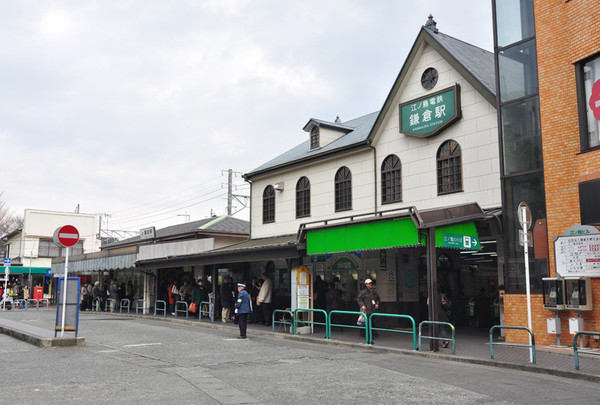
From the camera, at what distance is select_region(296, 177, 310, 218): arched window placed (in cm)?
2273

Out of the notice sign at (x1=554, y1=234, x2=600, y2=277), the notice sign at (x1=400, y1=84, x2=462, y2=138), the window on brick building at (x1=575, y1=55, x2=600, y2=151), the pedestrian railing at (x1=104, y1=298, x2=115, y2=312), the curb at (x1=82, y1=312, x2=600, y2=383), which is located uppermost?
the notice sign at (x1=400, y1=84, x2=462, y2=138)

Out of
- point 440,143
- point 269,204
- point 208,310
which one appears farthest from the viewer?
point 269,204

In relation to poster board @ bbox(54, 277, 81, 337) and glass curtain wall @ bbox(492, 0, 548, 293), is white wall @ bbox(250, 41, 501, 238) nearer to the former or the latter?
glass curtain wall @ bbox(492, 0, 548, 293)

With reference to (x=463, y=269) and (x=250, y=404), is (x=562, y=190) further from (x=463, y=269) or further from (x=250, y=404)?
(x=250, y=404)

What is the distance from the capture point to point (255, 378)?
9.26m

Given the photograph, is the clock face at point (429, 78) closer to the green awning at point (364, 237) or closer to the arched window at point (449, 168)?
the arched window at point (449, 168)

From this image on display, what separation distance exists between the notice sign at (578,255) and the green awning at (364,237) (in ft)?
10.6

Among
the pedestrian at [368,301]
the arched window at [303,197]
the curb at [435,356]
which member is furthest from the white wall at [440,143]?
the curb at [435,356]

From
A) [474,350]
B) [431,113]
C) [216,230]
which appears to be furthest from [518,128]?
[216,230]

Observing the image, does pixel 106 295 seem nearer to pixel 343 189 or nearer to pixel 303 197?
pixel 303 197

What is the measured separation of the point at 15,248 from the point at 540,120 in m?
54.4

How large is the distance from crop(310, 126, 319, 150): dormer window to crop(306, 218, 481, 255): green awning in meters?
7.26

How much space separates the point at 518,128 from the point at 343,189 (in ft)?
25.6

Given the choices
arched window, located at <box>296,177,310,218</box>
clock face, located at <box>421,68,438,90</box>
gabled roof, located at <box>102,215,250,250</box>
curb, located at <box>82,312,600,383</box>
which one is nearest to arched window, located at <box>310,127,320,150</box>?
arched window, located at <box>296,177,310,218</box>
